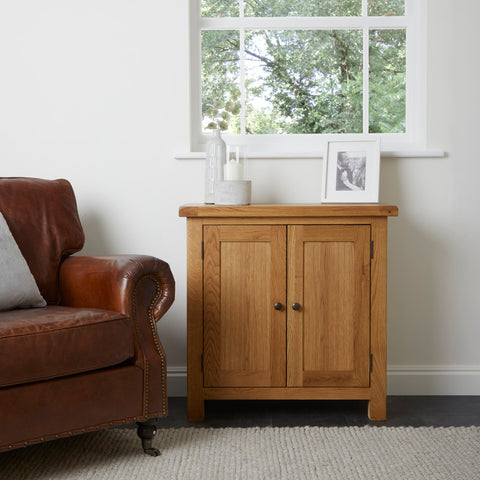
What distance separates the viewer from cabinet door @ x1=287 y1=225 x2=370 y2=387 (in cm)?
234

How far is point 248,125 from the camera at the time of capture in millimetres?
2928

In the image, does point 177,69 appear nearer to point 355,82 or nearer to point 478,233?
point 355,82

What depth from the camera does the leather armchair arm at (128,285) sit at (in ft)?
6.62

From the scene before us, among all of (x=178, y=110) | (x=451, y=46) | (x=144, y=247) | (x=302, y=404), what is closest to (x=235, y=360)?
(x=302, y=404)

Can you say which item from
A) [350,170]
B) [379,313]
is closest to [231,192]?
[350,170]

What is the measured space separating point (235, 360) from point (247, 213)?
56 cm

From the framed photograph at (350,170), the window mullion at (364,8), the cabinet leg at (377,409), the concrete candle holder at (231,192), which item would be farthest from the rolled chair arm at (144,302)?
the window mullion at (364,8)

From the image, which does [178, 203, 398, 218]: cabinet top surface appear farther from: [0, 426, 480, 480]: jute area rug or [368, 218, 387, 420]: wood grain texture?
[0, 426, 480, 480]: jute area rug

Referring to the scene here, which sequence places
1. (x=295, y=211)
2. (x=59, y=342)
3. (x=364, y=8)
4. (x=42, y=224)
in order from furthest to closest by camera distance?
(x=364, y=8) < (x=42, y=224) < (x=295, y=211) < (x=59, y=342)

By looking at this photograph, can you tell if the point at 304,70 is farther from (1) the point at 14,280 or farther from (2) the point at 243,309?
(1) the point at 14,280

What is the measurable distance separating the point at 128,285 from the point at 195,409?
0.65 m

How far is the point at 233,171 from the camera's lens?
8.11ft

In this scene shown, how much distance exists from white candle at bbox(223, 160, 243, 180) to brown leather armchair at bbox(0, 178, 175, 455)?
22.2 inches

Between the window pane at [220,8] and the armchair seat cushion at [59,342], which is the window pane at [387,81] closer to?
the window pane at [220,8]
